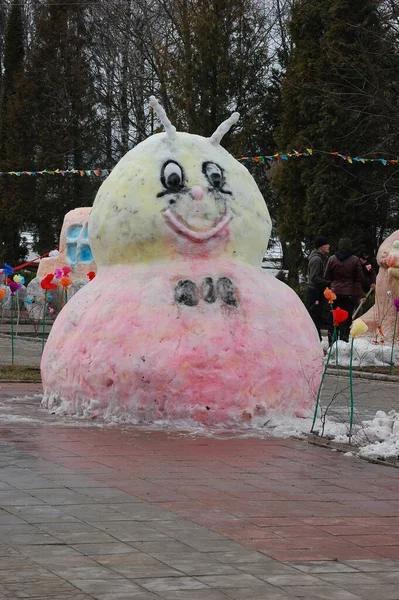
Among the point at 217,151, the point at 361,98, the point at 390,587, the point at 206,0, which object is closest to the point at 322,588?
the point at 390,587

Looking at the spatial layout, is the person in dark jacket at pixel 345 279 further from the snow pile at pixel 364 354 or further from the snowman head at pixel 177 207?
the snowman head at pixel 177 207

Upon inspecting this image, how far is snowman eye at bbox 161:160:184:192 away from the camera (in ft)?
36.9

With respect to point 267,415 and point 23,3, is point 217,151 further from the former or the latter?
point 23,3

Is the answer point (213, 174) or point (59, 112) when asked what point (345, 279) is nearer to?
point (213, 174)

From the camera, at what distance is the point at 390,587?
5.67 metres

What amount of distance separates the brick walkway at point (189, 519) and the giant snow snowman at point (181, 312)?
0.56 metres

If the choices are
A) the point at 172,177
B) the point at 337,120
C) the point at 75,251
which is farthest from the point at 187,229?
the point at 337,120

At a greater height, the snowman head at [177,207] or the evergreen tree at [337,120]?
the evergreen tree at [337,120]

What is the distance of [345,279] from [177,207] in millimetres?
8522

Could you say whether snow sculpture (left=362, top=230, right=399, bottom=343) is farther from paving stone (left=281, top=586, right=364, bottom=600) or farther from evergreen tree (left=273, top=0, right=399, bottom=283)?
paving stone (left=281, top=586, right=364, bottom=600)

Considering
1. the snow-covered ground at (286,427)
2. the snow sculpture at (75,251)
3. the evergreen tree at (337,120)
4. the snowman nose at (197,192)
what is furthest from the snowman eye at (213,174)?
the evergreen tree at (337,120)

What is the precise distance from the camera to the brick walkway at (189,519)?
18.5ft

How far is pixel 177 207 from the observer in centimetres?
1117

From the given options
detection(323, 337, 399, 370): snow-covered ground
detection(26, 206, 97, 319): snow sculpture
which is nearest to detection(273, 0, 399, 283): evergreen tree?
detection(26, 206, 97, 319): snow sculpture
